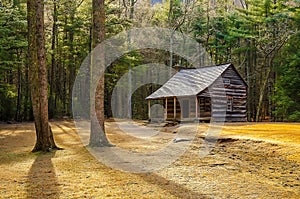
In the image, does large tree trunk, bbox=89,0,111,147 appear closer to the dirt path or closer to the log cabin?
the dirt path

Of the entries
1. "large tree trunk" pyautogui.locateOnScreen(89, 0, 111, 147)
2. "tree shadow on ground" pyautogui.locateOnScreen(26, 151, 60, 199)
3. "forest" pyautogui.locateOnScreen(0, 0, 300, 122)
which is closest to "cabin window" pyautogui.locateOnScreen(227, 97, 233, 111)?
"forest" pyautogui.locateOnScreen(0, 0, 300, 122)

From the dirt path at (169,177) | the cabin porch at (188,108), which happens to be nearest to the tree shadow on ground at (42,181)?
the dirt path at (169,177)

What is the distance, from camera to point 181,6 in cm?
3203

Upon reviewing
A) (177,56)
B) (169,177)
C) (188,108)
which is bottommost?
(169,177)

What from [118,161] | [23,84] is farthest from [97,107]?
[23,84]

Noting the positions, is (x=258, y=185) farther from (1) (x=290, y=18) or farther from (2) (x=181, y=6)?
(2) (x=181, y=6)

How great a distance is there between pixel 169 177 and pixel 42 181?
2.05 m

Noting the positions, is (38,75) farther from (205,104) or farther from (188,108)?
(188,108)

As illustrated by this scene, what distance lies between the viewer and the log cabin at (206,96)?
790 inches

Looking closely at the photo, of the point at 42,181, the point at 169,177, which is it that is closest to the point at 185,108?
the point at 169,177

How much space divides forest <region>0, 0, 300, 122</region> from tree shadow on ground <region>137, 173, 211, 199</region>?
61.9ft

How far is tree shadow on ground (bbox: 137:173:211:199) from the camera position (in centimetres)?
420

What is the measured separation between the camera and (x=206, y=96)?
1969cm

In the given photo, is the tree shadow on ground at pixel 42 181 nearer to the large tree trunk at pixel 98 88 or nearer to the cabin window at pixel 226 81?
the large tree trunk at pixel 98 88
